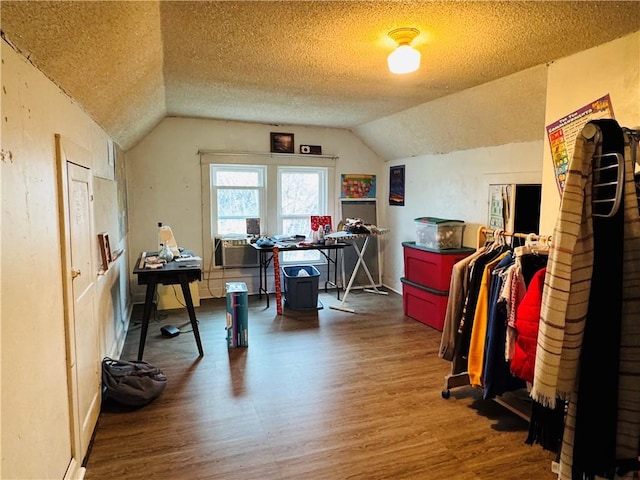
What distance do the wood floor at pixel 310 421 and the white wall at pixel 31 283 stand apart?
61 cm

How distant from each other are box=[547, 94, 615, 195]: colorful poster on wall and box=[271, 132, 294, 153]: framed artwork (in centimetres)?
333

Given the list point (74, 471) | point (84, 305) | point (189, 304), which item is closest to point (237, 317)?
point (189, 304)

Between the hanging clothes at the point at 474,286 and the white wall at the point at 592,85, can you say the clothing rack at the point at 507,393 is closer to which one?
the hanging clothes at the point at 474,286

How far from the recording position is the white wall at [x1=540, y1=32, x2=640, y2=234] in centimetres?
212

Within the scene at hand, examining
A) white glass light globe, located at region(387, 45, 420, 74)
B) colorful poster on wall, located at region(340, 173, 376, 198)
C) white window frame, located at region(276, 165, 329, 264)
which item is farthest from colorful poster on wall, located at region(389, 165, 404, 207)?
white glass light globe, located at region(387, 45, 420, 74)

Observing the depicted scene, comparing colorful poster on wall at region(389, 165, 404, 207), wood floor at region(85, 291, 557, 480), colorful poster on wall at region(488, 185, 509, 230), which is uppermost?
colorful poster on wall at region(389, 165, 404, 207)

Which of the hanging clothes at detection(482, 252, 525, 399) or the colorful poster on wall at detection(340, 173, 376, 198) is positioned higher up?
the colorful poster on wall at detection(340, 173, 376, 198)

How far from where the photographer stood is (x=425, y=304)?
424cm

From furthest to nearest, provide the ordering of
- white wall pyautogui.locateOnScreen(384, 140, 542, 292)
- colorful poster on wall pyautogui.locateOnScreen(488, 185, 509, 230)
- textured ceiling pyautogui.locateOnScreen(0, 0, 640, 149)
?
colorful poster on wall pyautogui.locateOnScreen(488, 185, 509, 230) < white wall pyautogui.locateOnScreen(384, 140, 542, 292) < textured ceiling pyautogui.locateOnScreen(0, 0, 640, 149)

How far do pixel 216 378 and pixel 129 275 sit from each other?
7.74 feet

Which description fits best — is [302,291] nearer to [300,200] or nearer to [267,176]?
[300,200]

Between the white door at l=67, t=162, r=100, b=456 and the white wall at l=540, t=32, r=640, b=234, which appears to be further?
the white wall at l=540, t=32, r=640, b=234

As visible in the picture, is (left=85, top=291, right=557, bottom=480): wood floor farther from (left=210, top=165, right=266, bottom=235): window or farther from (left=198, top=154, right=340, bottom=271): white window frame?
(left=210, top=165, right=266, bottom=235): window

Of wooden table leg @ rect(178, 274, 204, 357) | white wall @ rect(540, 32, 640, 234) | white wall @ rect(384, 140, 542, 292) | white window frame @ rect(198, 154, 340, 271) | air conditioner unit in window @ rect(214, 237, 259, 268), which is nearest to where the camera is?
white wall @ rect(540, 32, 640, 234)
